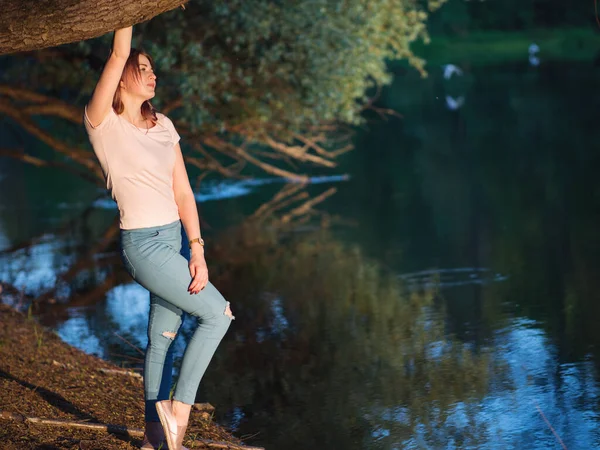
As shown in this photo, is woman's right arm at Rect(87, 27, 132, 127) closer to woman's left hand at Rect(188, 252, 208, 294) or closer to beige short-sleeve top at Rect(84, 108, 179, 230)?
beige short-sleeve top at Rect(84, 108, 179, 230)

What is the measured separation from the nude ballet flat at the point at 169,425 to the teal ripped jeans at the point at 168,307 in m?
0.07

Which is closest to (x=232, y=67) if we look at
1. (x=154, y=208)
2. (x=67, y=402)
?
(x=67, y=402)

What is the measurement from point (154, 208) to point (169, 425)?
1039 mm

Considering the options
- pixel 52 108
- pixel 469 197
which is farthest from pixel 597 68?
pixel 52 108

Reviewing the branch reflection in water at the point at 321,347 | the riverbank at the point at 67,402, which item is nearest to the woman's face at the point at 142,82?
the riverbank at the point at 67,402

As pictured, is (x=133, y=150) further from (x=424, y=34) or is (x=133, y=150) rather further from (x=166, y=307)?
(x=424, y=34)

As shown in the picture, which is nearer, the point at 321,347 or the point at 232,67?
the point at 321,347

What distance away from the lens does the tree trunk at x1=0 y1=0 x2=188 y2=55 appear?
482cm

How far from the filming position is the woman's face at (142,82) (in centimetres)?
482

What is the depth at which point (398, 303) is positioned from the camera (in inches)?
371

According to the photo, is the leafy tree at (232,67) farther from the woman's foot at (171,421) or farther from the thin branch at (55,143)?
the woman's foot at (171,421)

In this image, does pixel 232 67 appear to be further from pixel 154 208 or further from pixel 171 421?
pixel 171 421

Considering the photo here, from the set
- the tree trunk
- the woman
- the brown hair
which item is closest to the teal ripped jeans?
the woman

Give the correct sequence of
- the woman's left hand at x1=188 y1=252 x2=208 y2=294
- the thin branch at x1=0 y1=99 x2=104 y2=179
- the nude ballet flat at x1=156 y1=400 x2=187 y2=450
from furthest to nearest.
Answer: the thin branch at x1=0 y1=99 x2=104 y2=179 < the nude ballet flat at x1=156 y1=400 x2=187 y2=450 < the woman's left hand at x1=188 y1=252 x2=208 y2=294
